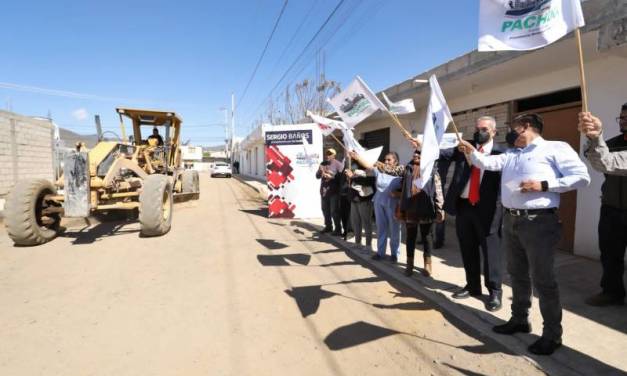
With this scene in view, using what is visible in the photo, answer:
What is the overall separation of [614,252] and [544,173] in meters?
1.75

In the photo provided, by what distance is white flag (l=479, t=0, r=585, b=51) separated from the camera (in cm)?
258

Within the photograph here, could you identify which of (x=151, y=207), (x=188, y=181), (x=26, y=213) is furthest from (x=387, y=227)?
(x=188, y=181)

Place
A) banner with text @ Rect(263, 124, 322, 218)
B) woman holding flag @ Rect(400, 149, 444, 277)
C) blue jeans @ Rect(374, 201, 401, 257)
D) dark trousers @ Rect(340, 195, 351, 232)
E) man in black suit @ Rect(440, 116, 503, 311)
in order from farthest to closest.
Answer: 1. banner with text @ Rect(263, 124, 322, 218)
2. dark trousers @ Rect(340, 195, 351, 232)
3. blue jeans @ Rect(374, 201, 401, 257)
4. woman holding flag @ Rect(400, 149, 444, 277)
5. man in black suit @ Rect(440, 116, 503, 311)

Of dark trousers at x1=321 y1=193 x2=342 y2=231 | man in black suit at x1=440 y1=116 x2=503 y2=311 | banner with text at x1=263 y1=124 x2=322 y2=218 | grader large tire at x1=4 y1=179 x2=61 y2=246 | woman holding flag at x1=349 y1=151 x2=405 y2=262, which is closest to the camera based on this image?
man in black suit at x1=440 y1=116 x2=503 y2=311

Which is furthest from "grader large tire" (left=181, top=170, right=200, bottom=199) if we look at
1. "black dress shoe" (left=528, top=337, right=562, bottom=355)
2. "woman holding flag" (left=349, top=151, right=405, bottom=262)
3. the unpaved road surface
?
"black dress shoe" (left=528, top=337, right=562, bottom=355)

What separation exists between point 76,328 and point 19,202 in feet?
13.4

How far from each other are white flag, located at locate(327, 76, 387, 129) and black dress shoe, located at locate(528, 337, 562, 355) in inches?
111

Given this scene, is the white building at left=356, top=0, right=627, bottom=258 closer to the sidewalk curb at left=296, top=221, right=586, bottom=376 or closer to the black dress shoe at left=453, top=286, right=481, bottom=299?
the black dress shoe at left=453, top=286, right=481, bottom=299

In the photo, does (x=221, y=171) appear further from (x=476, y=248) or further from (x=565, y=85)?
(x=476, y=248)

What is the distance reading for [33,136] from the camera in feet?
42.6

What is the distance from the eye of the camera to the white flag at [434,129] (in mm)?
3426

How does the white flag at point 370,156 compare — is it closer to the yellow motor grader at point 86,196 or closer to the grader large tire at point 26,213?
the yellow motor grader at point 86,196

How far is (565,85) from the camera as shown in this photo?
5.77 metres

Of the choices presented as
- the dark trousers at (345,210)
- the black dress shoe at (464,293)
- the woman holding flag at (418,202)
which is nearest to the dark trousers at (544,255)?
the black dress shoe at (464,293)
